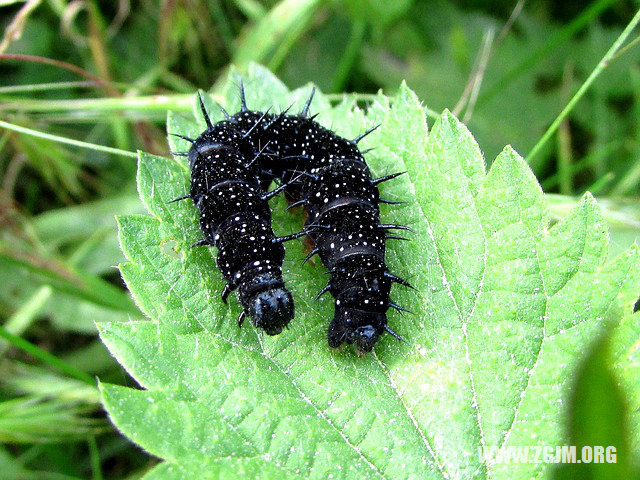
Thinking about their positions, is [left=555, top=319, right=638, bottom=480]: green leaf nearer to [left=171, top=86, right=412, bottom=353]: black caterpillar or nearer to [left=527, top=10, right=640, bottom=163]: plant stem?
[left=171, top=86, right=412, bottom=353]: black caterpillar

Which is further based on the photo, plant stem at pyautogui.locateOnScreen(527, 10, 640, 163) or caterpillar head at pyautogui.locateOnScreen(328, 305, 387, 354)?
plant stem at pyautogui.locateOnScreen(527, 10, 640, 163)

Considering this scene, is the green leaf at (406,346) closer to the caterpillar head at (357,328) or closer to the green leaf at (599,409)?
the caterpillar head at (357,328)

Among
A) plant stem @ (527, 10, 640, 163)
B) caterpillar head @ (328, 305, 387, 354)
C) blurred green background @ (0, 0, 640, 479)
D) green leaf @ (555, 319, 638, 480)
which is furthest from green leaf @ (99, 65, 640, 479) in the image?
green leaf @ (555, 319, 638, 480)

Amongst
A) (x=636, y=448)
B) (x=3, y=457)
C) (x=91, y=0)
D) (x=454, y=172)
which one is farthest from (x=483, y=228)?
(x=91, y=0)

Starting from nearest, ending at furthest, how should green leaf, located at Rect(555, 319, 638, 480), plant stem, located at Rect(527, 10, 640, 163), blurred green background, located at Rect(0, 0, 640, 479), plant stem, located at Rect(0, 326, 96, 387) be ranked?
1. green leaf, located at Rect(555, 319, 638, 480)
2. plant stem, located at Rect(0, 326, 96, 387)
3. plant stem, located at Rect(527, 10, 640, 163)
4. blurred green background, located at Rect(0, 0, 640, 479)

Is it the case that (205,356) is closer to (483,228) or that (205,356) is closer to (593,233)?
(483,228)
